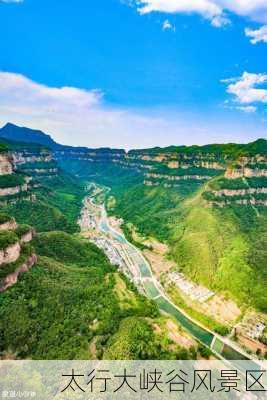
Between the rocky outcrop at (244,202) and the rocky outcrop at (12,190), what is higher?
the rocky outcrop at (12,190)

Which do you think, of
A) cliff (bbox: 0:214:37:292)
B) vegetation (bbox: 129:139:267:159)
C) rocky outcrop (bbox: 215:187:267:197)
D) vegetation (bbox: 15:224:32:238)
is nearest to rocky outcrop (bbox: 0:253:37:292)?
cliff (bbox: 0:214:37:292)

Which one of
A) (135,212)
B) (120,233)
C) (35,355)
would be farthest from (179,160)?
(35,355)

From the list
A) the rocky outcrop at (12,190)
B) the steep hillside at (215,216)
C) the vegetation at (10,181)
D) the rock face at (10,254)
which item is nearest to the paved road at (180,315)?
the steep hillside at (215,216)

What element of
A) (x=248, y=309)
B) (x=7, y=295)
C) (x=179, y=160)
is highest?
(x=179, y=160)

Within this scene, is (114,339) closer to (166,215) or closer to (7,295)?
(7,295)

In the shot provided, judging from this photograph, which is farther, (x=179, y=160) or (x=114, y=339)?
(x=179, y=160)

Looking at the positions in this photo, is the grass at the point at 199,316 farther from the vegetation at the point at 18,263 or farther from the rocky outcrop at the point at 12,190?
the rocky outcrop at the point at 12,190
